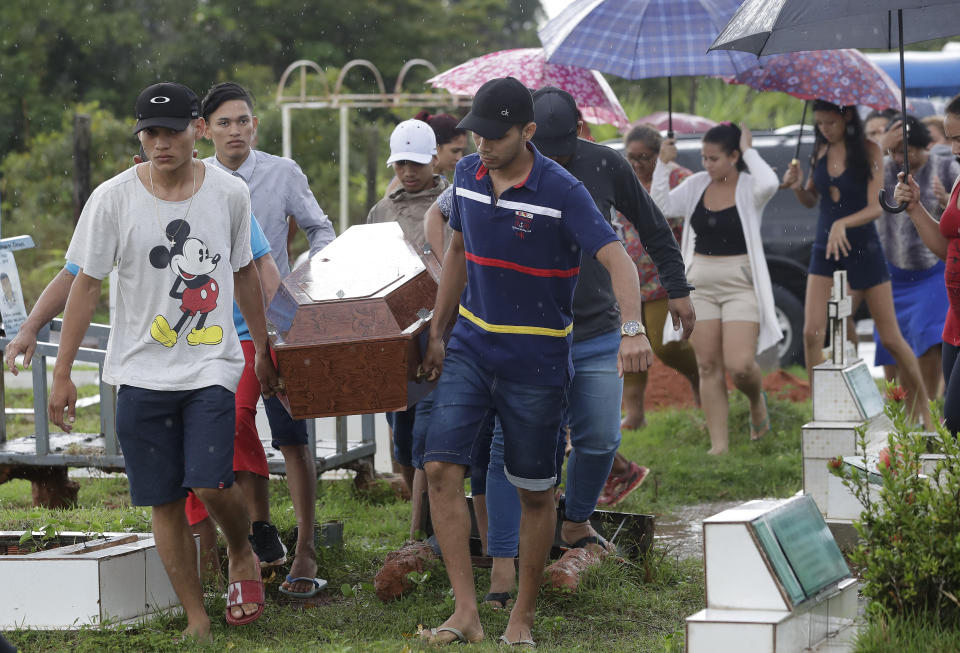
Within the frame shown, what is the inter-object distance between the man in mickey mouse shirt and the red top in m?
3.06

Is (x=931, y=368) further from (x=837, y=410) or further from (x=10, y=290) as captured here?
(x=10, y=290)

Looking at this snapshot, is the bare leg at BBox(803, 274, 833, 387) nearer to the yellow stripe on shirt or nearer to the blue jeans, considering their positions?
the blue jeans

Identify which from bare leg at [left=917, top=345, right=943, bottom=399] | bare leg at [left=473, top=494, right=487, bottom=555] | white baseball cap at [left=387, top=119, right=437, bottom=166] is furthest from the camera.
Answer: bare leg at [left=917, top=345, right=943, bottom=399]

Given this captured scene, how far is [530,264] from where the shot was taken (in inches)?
181

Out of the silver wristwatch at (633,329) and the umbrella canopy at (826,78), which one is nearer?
the silver wristwatch at (633,329)

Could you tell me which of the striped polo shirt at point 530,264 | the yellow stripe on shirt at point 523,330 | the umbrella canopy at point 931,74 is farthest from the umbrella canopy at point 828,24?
the umbrella canopy at point 931,74

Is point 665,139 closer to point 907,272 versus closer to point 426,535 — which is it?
point 907,272

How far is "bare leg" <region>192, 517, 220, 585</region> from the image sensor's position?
543 cm

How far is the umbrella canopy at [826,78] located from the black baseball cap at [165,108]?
15.8 ft

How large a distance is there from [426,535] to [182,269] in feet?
6.94

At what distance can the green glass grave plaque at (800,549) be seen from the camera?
3793 mm

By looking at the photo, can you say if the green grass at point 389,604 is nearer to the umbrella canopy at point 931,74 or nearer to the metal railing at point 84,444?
the metal railing at point 84,444

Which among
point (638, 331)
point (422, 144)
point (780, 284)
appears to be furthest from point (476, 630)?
point (780, 284)

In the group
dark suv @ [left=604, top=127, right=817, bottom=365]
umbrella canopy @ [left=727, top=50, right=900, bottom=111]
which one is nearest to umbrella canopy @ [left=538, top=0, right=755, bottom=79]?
umbrella canopy @ [left=727, top=50, right=900, bottom=111]
